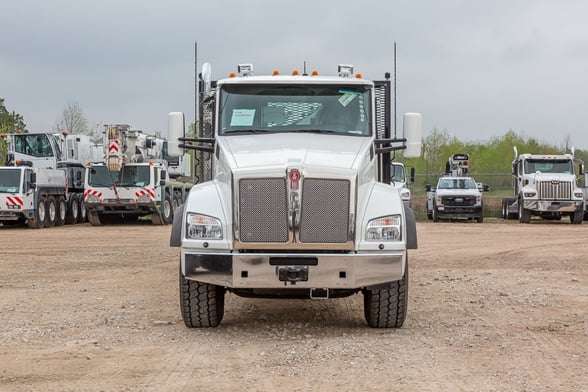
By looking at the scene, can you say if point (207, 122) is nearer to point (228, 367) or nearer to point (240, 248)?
point (240, 248)

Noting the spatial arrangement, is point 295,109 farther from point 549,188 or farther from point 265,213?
point 549,188

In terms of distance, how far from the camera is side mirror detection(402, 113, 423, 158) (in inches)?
348

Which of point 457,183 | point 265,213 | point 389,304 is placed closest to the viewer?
point 265,213

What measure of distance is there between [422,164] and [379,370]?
2523 inches

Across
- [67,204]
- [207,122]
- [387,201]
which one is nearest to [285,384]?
[387,201]

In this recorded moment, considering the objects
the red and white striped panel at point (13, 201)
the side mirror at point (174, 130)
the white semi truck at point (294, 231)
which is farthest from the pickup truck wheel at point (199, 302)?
the red and white striped panel at point (13, 201)

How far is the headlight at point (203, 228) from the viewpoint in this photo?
24.4 ft

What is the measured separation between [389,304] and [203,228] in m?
1.94

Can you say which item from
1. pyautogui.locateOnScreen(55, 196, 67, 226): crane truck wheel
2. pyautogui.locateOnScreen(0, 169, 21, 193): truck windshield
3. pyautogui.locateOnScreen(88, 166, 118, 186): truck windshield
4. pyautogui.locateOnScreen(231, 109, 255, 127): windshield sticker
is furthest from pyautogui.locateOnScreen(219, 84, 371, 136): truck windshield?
pyautogui.locateOnScreen(55, 196, 67, 226): crane truck wheel

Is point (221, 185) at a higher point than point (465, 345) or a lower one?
higher

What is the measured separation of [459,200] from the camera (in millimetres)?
31938

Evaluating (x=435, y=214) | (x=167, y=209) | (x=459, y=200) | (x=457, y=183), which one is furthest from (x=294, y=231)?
(x=457, y=183)

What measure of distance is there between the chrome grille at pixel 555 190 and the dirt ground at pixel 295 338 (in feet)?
56.9

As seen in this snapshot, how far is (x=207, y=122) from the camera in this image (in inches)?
391
